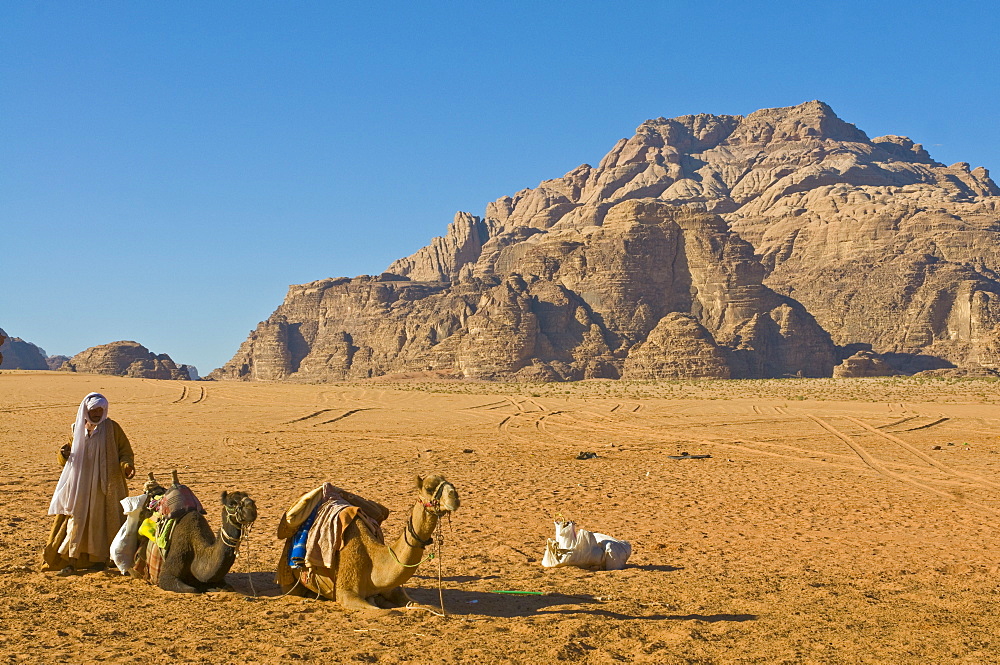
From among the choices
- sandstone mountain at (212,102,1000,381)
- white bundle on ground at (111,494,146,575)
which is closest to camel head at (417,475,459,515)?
white bundle on ground at (111,494,146,575)

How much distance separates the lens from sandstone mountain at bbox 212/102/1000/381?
93.3m

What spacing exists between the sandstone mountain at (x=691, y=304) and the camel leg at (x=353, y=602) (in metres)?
77.7

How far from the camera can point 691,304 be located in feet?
352

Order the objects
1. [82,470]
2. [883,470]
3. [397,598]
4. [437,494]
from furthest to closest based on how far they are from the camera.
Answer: [883,470] → [82,470] → [397,598] → [437,494]

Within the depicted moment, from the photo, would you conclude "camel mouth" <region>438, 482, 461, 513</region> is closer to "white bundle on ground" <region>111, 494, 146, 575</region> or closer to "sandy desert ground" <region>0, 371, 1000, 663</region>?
"sandy desert ground" <region>0, 371, 1000, 663</region>

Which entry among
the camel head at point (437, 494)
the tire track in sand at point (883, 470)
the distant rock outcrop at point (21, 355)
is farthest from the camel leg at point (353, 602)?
the distant rock outcrop at point (21, 355)

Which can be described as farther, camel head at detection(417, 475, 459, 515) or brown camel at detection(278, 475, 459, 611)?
brown camel at detection(278, 475, 459, 611)

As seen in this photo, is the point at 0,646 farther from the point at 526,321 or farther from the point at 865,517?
the point at 526,321

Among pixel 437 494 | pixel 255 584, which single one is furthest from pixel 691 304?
pixel 437 494

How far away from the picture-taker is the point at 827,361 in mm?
95750

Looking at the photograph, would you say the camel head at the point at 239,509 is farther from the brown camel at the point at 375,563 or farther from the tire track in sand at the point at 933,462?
the tire track in sand at the point at 933,462

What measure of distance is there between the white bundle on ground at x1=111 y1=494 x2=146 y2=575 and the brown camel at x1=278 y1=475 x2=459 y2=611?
1.52m

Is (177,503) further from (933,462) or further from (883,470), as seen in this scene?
(933,462)

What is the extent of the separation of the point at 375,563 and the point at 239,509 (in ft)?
3.81
